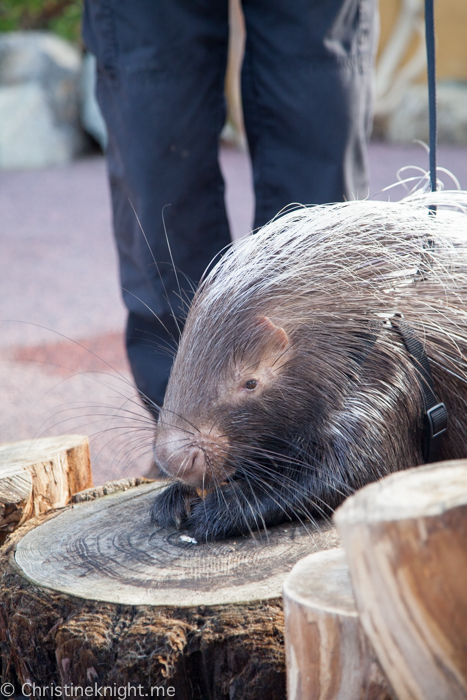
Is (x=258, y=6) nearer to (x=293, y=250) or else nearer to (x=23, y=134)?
(x=293, y=250)

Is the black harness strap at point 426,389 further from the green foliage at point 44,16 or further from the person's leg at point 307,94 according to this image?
the green foliage at point 44,16

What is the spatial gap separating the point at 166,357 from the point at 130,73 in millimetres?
685

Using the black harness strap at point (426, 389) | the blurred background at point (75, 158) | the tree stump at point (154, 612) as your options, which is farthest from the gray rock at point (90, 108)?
the tree stump at point (154, 612)

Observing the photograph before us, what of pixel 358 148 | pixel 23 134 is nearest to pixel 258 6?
pixel 358 148

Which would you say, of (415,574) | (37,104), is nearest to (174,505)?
(415,574)

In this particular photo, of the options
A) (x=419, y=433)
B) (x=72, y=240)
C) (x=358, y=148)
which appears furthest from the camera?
(x=72, y=240)

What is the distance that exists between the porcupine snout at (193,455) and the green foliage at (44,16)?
8767 millimetres

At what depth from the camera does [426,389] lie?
1266 mm

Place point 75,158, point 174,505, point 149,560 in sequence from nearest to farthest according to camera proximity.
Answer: point 149,560 → point 174,505 → point 75,158

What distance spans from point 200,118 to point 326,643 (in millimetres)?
1373

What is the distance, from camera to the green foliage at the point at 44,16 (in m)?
9.00

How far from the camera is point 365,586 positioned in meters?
0.68

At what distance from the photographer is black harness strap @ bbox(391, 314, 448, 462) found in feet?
4.10

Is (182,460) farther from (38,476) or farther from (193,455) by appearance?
(38,476)
